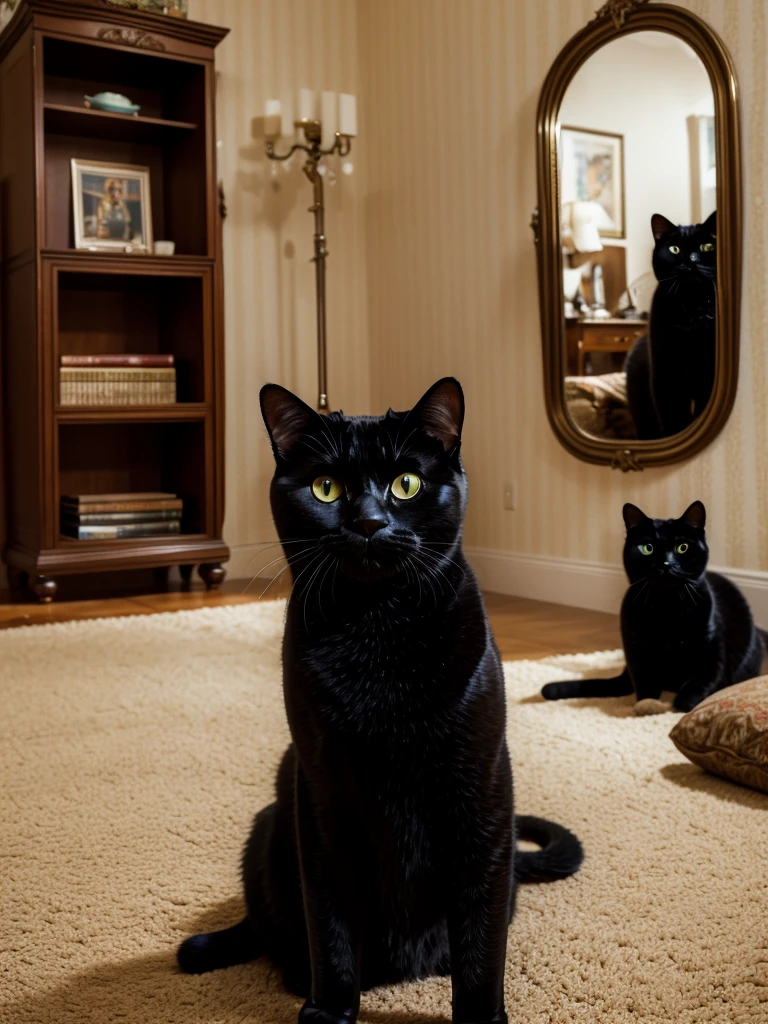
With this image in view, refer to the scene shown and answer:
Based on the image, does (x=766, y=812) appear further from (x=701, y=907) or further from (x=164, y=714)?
(x=164, y=714)

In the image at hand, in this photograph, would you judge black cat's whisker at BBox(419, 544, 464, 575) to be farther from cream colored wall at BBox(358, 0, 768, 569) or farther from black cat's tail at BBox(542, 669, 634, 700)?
cream colored wall at BBox(358, 0, 768, 569)

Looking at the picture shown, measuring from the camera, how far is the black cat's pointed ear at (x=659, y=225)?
317 cm

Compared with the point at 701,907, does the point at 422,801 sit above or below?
above

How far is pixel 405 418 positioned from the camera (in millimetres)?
886

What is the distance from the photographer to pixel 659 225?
10.5ft

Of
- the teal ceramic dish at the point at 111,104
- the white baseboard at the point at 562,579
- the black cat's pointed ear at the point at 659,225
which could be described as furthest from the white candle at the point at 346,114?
the white baseboard at the point at 562,579

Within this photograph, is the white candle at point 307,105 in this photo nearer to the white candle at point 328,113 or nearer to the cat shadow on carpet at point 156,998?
the white candle at point 328,113

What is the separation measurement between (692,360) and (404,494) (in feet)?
8.12

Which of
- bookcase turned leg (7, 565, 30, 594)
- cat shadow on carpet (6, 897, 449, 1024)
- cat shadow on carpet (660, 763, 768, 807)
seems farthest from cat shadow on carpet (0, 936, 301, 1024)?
bookcase turned leg (7, 565, 30, 594)

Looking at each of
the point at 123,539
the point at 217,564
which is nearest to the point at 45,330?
the point at 123,539

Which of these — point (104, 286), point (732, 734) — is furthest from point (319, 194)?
point (732, 734)

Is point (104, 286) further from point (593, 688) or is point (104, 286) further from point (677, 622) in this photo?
point (677, 622)

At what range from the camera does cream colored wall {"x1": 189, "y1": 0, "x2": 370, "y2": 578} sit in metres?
4.52

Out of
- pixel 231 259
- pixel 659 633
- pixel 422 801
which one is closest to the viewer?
pixel 422 801
